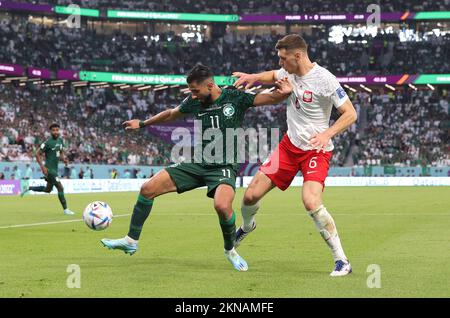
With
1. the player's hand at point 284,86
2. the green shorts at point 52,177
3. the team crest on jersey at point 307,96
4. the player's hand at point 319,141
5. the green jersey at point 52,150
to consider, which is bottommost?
the green shorts at point 52,177

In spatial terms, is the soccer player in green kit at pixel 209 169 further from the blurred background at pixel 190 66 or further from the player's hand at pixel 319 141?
the blurred background at pixel 190 66

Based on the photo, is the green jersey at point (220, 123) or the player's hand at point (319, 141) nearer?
the player's hand at point (319, 141)

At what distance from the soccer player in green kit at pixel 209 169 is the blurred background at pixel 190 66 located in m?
41.7

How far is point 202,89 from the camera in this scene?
10453 millimetres

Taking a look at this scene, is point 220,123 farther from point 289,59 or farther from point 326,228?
point 326,228

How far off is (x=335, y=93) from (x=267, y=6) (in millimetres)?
76524

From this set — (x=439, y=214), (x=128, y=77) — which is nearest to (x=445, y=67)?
(x=128, y=77)

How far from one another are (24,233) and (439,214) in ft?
39.6

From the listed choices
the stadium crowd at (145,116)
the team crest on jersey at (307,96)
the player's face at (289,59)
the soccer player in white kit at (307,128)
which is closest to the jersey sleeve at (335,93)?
the soccer player in white kit at (307,128)

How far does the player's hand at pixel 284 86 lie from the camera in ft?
32.3

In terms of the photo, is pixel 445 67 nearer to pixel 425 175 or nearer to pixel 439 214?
pixel 425 175

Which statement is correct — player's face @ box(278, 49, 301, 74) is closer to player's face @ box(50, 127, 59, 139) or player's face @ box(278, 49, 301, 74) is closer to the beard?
the beard

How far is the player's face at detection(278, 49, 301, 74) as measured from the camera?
9922mm

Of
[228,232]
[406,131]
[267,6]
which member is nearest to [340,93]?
[228,232]
